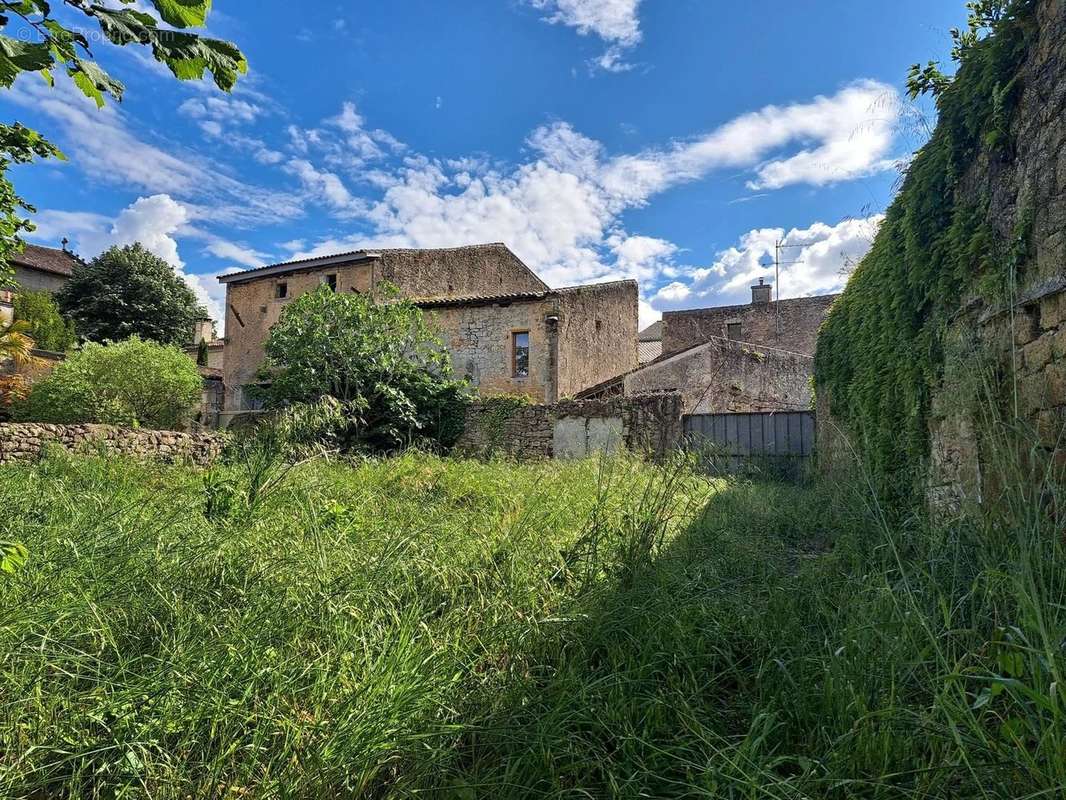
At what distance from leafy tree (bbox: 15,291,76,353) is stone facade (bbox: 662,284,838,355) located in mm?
22516

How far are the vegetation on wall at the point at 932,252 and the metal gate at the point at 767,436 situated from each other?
13.9 feet

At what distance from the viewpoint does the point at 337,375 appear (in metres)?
11.7

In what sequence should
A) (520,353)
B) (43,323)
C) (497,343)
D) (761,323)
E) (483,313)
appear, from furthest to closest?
1. (761,323)
2. (43,323)
3. (483,313)
4. (497,343)
5. (520,353)

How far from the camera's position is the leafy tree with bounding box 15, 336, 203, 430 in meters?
12.5

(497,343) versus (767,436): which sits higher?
(497,343)

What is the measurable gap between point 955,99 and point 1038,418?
2200 mm

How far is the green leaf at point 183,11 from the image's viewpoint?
170cm

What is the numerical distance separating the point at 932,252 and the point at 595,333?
45.8 ft

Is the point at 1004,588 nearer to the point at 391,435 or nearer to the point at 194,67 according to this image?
the point at 194,67

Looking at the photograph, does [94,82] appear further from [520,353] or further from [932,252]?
[520,353]

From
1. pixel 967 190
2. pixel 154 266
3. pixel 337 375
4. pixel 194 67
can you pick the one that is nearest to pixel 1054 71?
pixel 967 190

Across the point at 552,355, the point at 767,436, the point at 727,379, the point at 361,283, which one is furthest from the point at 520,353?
the point at 767,436

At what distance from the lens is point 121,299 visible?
24.3m

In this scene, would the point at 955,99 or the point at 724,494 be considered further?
the point at 724,494
